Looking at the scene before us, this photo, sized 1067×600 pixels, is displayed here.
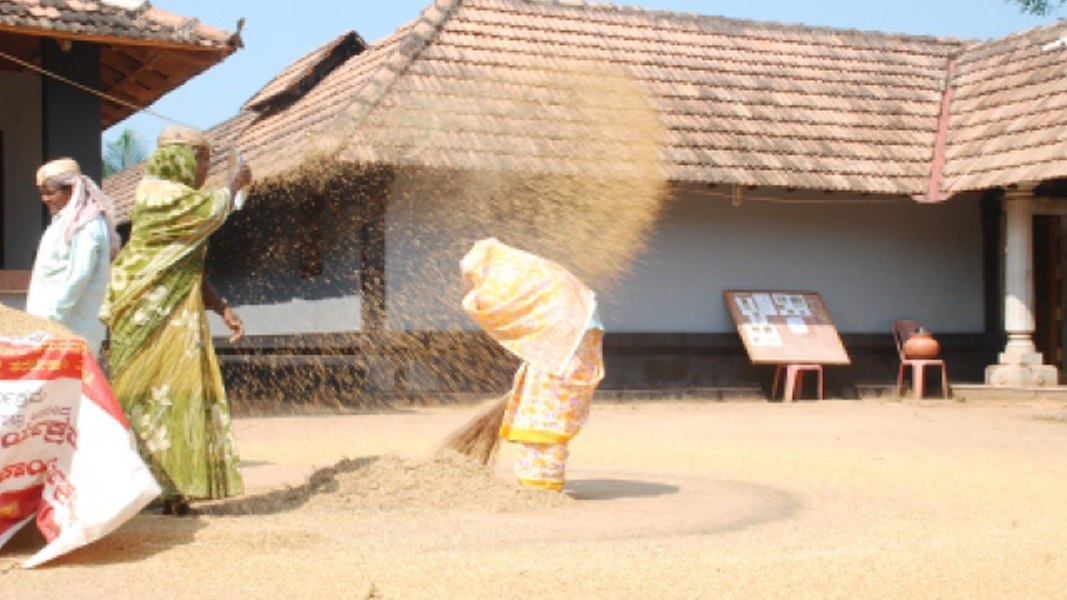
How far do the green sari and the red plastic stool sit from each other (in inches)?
416

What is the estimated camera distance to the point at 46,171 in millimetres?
6547

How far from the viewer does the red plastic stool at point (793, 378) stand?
15734 mm

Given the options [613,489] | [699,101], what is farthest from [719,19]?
[613,489]

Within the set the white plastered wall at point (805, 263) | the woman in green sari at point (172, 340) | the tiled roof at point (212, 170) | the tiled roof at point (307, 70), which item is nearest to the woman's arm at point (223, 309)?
the woman in green sari at point (172, 340)

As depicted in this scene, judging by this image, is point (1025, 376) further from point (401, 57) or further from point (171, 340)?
point (171, 340)

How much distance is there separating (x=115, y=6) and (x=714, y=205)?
24.9 feet

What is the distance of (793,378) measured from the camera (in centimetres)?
1573

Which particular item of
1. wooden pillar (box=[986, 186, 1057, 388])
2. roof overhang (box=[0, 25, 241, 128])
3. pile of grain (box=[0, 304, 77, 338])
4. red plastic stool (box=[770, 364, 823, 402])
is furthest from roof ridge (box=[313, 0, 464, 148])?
pile of grain (box=[0, 304, 77, 338])

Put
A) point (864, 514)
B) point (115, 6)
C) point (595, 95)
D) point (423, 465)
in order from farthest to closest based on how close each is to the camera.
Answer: point (595, 95)
point (115, 6)
point (423, 465)
point (864, 514)

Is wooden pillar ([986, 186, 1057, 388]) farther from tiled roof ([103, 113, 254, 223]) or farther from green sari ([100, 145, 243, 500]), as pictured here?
green sari ([100, 145, 243, 500])

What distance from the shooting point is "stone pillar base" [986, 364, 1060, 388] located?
15.6 metres

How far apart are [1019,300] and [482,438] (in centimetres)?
1049

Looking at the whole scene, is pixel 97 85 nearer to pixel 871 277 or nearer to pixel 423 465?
pixel 423 465

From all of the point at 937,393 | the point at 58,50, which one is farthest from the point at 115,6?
the point at 937,393
